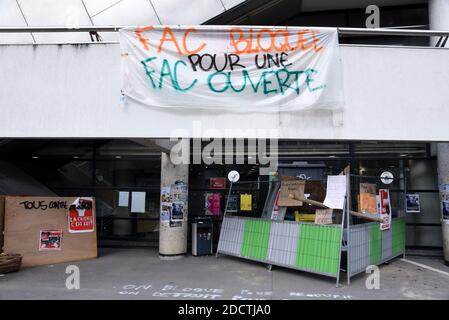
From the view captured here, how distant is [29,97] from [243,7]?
639 cm

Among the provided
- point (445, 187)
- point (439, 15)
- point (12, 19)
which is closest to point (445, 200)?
point (445, 187)

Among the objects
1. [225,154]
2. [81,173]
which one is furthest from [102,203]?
[225,154]

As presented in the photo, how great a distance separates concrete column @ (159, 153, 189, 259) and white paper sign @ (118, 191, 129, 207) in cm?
218

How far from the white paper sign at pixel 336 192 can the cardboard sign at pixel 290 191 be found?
0.79m

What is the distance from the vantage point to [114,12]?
960 centimetres

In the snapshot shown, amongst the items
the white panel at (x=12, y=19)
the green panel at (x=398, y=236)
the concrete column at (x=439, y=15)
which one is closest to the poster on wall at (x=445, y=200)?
the green panel at (x=398, y=236)

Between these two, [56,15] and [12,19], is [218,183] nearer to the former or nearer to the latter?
[56,15]

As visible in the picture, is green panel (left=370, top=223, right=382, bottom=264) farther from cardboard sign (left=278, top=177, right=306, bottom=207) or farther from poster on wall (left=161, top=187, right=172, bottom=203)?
poster on wall (left=161, top=187, right=172, bottom=203)

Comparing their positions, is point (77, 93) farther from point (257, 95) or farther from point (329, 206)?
point (329, 206)

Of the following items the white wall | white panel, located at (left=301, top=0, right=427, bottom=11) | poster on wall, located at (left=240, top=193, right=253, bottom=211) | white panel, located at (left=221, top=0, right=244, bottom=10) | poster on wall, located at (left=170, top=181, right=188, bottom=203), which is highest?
white panel, located at (left=301, top=0, right=427, bottom=11)

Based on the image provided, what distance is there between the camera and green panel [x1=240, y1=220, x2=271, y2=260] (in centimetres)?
824

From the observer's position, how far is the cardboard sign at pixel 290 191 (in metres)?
8.18

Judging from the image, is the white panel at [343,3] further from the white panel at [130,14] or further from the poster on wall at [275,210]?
the poster on wall at [275,210]

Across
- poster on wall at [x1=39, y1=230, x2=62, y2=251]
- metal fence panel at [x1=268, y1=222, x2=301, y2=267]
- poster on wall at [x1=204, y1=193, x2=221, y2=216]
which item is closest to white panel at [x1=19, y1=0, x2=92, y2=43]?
poster on wall at [x1=39, y1=230, x2=62, y2=251]
